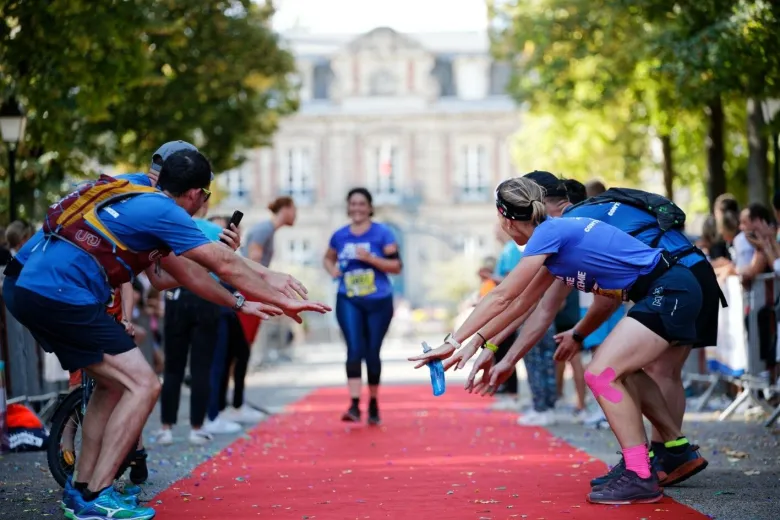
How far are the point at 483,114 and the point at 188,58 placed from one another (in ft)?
190

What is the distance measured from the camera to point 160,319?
21.5m

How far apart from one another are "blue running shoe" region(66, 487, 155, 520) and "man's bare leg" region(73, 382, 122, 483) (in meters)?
0.25

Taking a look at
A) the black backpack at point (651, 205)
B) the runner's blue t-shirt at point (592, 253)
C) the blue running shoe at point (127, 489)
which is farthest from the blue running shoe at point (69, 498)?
the black backpack at point (651, 205)

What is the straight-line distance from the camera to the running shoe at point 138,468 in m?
8.84

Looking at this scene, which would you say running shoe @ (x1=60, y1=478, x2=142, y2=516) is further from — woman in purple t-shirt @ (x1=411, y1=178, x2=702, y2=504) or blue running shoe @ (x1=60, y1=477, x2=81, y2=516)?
woman in purple t-shirt @ (x1=411, y1=178, x2=702, y2=504)

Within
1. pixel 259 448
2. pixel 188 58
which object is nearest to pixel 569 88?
pixel 188 58

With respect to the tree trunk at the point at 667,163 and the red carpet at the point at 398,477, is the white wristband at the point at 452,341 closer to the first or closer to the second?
the red carpet at the point at 398,477

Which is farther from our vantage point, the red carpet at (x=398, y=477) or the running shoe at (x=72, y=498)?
the red carpet at (x=398, y=477)

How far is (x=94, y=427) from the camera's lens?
746 centimetres

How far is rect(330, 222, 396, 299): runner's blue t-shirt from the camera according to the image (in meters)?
13.7

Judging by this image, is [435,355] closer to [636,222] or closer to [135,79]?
[636,222]

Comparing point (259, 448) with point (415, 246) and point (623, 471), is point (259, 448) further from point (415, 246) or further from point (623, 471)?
point (415, 246)

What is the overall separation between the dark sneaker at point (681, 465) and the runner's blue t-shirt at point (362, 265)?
563 cm

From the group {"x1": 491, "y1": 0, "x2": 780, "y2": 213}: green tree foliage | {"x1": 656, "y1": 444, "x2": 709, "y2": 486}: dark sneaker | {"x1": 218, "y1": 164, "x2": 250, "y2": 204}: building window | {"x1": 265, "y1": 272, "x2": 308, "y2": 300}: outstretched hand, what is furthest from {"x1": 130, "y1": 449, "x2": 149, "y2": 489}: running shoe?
{"x1": 218, "y1": 164, "x2": 250, "y2": 204}: building window
